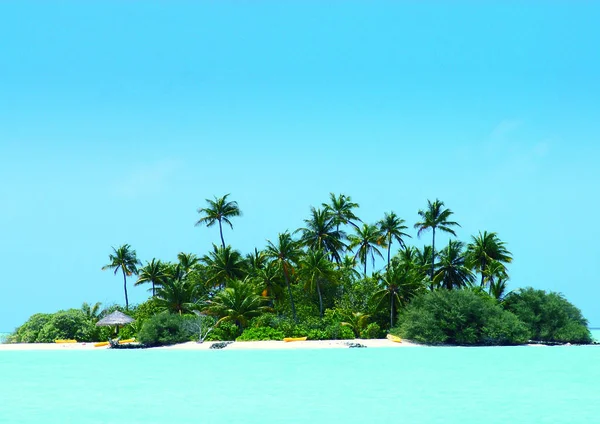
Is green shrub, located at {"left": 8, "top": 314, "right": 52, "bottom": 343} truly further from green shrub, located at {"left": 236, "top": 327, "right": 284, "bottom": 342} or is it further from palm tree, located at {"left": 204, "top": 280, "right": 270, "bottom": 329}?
green shrub, located at {"left": 236, "top": 327, "right": 284, "bottom": 342}

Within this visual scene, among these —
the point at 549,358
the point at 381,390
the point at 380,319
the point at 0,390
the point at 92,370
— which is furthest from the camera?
the point at 380,319

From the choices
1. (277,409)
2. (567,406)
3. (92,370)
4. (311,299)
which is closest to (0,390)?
(92,370)

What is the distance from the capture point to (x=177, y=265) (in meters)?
62.8

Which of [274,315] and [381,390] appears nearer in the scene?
[381,390]

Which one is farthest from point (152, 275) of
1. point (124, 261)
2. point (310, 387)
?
point (310, 387)

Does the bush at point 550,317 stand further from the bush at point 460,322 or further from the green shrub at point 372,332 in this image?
the green shrub at point 372,332

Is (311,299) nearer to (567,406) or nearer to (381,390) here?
(381,390)

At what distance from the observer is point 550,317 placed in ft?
152

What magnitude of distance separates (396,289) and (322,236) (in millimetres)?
11334

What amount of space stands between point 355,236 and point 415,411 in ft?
131

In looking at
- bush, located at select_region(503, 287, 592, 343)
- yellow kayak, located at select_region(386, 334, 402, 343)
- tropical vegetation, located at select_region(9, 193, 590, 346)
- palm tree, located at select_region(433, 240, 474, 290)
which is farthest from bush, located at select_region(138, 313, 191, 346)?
bush, located at select_region(503, 287, 592, 343)

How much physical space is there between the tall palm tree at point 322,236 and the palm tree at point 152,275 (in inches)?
610

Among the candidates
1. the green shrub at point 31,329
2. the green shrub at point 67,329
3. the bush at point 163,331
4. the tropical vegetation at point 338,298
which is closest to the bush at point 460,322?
the tropical vegetation at point 338,298

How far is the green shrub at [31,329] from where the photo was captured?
169ft
